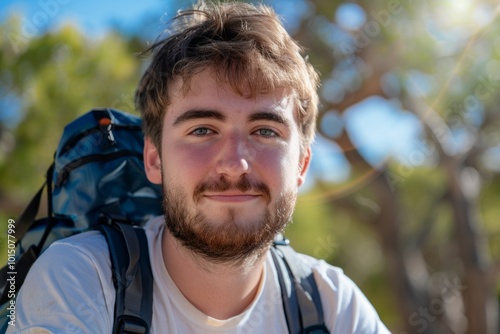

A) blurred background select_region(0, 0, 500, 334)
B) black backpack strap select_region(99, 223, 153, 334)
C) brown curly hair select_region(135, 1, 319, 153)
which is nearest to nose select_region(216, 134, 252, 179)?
brown curly hair select_region(135, 1, 319, 153)

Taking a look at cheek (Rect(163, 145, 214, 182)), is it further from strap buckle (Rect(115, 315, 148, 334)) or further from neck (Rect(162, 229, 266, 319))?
strap buckle (Rect(115, 315, 148, 334))

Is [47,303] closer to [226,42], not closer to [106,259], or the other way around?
[106,259]

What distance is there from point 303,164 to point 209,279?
41 centimetres

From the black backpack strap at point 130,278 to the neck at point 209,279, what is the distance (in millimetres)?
74

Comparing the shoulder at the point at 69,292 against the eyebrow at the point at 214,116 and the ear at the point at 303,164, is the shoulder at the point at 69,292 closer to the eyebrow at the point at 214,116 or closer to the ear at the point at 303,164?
the eyebrow at the point at 214,116

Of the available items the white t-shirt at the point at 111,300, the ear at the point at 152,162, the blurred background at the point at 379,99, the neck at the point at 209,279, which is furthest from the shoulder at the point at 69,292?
the blurred background at the point at 379,99

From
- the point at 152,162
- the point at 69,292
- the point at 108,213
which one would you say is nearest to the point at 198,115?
the point at 152,162

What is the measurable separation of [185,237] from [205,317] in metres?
0.18

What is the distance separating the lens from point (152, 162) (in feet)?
5.53

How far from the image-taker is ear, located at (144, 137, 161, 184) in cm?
166

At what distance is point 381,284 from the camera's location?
30.4ft

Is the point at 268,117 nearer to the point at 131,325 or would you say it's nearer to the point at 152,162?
the point at 152,162

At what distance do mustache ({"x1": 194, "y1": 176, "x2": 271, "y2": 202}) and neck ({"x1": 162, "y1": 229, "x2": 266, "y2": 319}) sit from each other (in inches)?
6.2

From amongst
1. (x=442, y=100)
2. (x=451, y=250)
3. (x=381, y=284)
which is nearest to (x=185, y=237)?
(x=442, y=100)
